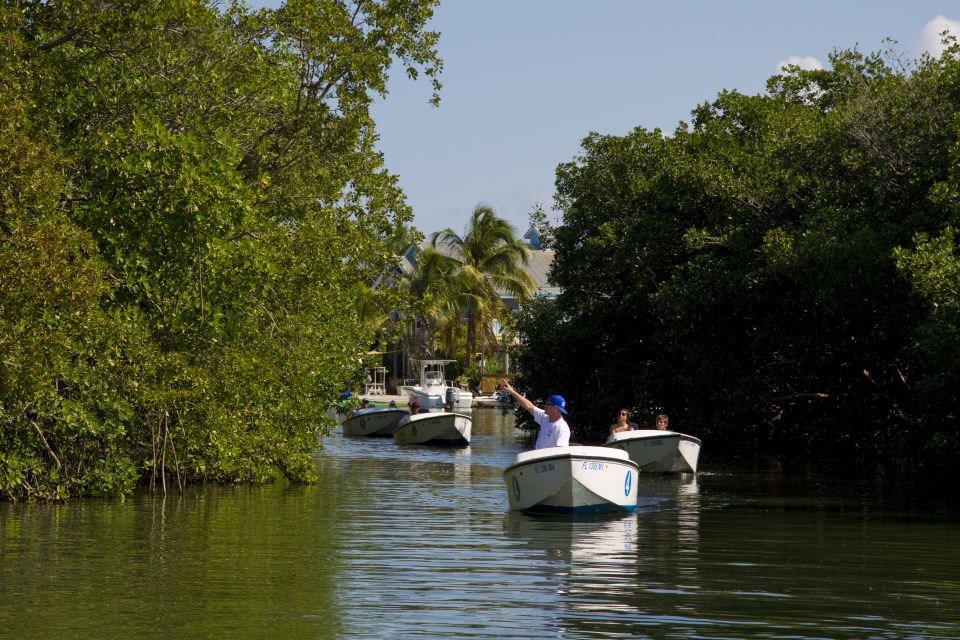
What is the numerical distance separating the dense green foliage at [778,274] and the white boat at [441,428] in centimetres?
434

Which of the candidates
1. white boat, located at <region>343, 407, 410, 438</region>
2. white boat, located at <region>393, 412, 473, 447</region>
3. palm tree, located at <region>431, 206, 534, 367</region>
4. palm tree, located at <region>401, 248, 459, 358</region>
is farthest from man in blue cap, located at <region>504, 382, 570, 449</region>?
palm tree, located at <region>431, 206, 534, 367</region>

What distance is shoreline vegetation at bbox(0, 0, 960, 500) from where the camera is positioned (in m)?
21.6

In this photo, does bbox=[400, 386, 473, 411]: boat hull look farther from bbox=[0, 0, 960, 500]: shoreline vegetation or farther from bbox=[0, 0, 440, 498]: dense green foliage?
bbox=[0, 0, 440, 498]: dense green foliage

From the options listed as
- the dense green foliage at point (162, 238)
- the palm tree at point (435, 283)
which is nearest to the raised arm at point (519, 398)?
the dense green foliage at point (162, 238)

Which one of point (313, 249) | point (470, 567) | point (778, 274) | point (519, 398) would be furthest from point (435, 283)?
point (470, 567)

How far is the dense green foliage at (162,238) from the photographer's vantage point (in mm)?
20438

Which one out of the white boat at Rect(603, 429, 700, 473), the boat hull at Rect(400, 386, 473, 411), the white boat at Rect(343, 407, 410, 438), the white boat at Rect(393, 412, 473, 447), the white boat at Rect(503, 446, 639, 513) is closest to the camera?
the white boat at Rect(503, 446, 639, 513)

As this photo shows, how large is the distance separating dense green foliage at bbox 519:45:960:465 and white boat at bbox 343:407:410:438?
5.85 m

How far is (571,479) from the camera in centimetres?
2036

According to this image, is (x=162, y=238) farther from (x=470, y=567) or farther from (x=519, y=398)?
(x=470, y=567)

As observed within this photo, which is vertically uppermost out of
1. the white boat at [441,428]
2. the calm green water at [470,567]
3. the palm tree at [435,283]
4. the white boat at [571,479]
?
the palm tree at [435,283]

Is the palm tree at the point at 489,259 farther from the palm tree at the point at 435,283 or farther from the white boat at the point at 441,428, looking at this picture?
the white boat at the point at 441,428

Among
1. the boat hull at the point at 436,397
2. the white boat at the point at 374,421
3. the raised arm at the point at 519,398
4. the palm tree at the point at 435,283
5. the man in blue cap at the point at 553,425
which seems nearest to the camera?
the raised arm at the point at 519,398

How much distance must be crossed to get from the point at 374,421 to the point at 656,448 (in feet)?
74.8
